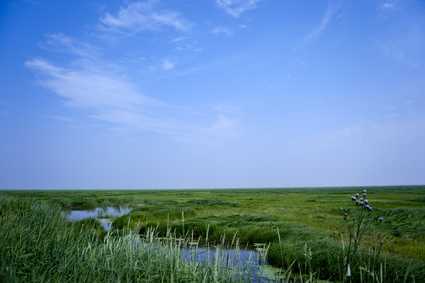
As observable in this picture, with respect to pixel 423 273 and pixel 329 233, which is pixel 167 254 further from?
pixel 329 233

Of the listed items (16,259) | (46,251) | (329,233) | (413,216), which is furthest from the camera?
(413,216)

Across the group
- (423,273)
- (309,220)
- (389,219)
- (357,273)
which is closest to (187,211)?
(309,220)

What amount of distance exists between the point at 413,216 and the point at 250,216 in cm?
919

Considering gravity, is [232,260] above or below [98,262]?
above

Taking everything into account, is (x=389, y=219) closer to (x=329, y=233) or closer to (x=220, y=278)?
(x=329, y=233)

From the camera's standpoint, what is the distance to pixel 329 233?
14.6 metres

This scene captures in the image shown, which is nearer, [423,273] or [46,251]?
[46,251]

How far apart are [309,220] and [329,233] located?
22.0 ft

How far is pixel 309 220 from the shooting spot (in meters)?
21.2

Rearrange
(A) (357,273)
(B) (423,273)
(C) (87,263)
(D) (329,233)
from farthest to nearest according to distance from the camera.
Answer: (D) (329,233)
(A) (357,273)
(B) (423,273)
(C) (87,263)

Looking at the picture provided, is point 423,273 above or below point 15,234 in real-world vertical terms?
below

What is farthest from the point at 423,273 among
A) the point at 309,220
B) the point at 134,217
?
the point at 134,217

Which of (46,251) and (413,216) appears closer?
(46,251)

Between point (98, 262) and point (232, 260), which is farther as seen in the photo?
point (98, 262)
